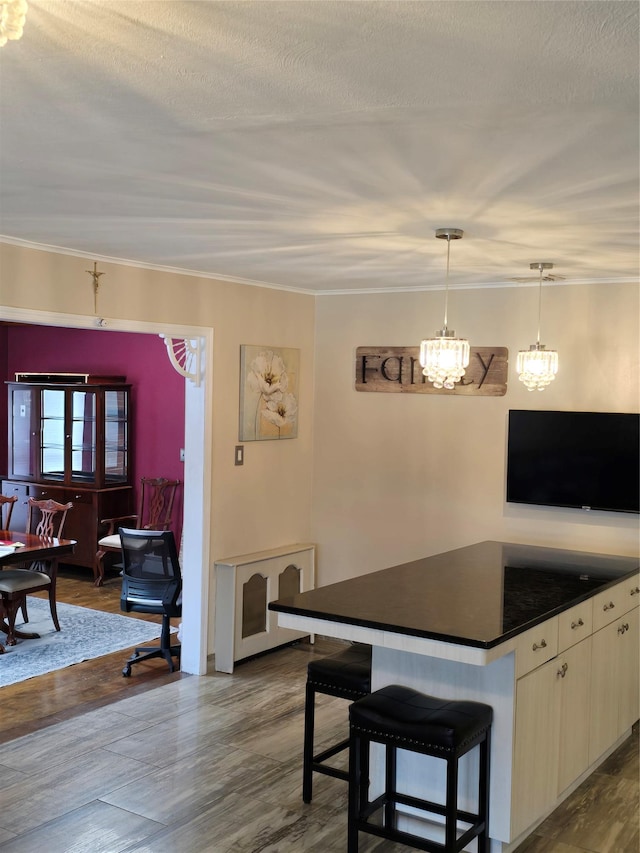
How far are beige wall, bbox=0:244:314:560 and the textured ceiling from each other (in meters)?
0.34

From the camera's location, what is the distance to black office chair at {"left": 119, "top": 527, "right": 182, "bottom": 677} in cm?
532

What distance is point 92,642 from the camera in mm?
6059

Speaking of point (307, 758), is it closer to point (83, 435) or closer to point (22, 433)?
point (83, 435)

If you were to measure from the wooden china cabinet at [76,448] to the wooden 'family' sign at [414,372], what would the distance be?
303cm

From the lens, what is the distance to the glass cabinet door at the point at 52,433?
26.8ft

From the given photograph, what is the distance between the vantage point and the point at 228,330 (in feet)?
17.7

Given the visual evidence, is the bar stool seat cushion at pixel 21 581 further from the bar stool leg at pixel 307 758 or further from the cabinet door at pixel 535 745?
the cabinet door at pixel 535 745

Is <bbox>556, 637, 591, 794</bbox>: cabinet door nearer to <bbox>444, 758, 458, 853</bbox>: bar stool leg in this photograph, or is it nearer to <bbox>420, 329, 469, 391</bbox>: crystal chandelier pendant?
<bbox>444, 758, 458, 853</bbox>: bar stool leg

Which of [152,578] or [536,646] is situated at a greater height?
[536,646]

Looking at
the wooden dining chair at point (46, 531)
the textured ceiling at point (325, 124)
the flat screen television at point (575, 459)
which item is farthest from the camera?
the wooden dining chair at point (46, 531)

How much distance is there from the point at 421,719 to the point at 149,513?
16.9ft

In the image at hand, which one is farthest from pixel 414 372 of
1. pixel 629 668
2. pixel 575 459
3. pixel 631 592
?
pixel 629 668

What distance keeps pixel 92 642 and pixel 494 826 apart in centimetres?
359

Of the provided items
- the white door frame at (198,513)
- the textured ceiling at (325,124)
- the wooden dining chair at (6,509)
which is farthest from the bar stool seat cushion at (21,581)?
the textured ceiling at (325,124)
